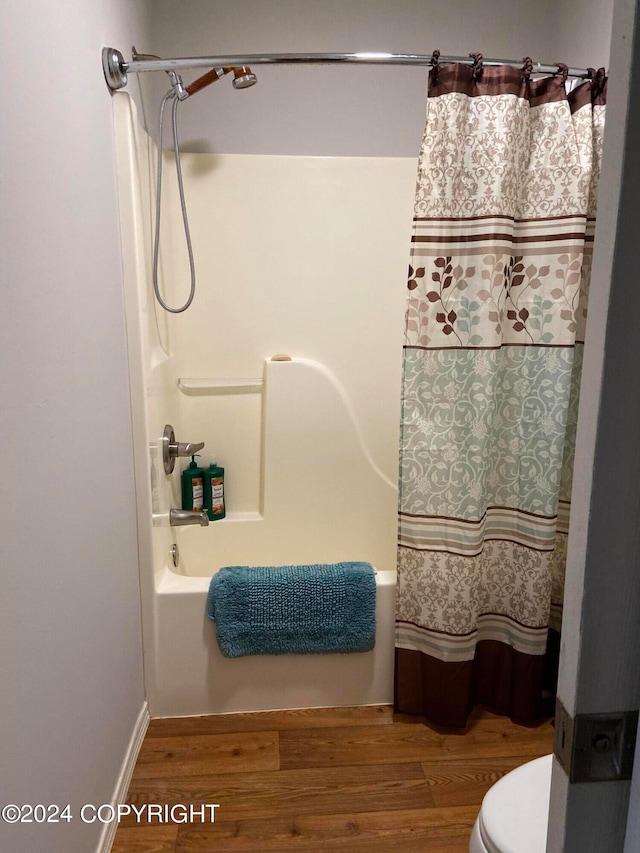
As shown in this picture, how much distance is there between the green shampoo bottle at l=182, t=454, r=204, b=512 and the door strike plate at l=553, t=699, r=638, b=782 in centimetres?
203

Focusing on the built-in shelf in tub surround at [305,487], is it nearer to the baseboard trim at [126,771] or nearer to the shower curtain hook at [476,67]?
the baseboard trim at [126,771]

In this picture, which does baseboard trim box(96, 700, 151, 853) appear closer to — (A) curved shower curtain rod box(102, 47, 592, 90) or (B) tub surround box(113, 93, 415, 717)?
(B) tub surround box(113, 93, 415, 717)

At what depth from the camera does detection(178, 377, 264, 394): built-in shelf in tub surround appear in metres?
2.47

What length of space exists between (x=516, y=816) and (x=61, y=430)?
112 centimetres

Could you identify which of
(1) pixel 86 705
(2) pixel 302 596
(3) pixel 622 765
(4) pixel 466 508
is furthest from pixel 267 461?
(3) pixel 622 765

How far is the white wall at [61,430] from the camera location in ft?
3.24

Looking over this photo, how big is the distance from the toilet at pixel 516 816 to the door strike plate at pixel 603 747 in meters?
0.65

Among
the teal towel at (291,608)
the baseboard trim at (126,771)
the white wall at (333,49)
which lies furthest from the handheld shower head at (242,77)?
the baseboard trim at (126,771)

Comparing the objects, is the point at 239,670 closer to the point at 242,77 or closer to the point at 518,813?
the point at 518,813

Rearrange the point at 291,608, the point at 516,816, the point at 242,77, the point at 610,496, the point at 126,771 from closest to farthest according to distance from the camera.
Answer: the point at 610,496
the point at 516,816
the point at 126,771
the point at 291,608
the point at 242,77

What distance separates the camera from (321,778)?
1.69 meters

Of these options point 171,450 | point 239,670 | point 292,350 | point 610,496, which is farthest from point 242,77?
point 610,496

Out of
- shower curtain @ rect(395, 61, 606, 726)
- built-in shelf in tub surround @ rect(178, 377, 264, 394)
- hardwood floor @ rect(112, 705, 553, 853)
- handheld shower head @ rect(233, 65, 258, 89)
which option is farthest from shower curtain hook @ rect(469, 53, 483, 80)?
hardwood floor @ rect(112, 705, 553, 853)

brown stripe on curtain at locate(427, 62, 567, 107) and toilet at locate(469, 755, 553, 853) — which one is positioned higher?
brown stripe on curtain at locate(427, 62, 567, 107)
